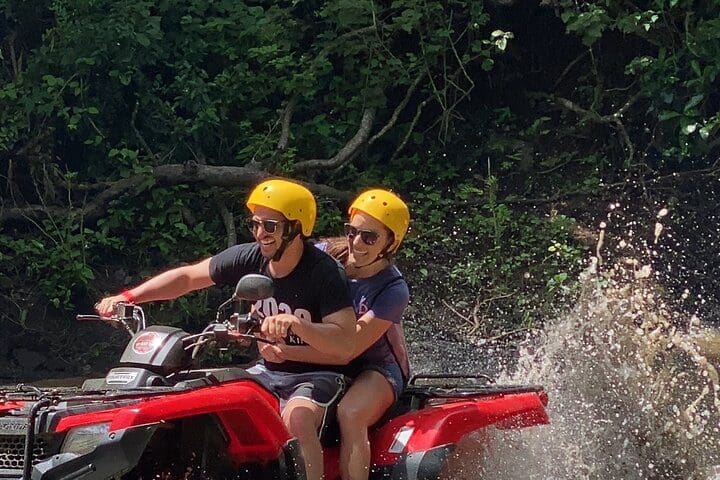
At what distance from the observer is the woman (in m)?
4.02

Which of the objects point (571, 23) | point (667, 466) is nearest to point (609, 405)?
point (667, 466)

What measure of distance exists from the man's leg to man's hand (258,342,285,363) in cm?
25

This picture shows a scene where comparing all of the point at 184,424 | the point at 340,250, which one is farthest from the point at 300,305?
the point at 184,424

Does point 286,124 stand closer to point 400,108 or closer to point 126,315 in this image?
point 400,108

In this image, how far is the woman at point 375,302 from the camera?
4016mm

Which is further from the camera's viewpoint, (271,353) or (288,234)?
(271,353)

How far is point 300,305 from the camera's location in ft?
12.9

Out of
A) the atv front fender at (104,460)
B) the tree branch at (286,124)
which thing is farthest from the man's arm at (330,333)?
the tree branch at (286,124)

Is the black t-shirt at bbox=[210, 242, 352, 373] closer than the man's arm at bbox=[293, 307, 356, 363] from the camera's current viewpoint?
No

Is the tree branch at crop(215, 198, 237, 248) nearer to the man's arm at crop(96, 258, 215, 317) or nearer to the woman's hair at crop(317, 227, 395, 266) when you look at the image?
the woman's hair at crop(317, 227, 395, 266)

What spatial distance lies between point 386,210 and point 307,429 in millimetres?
978

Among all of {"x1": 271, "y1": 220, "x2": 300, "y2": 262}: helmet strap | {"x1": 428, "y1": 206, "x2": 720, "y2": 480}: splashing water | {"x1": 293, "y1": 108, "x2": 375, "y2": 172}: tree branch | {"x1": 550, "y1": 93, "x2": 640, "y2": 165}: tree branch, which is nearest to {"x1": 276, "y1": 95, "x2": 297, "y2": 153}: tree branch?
{"x1": 293, "y1": 108, "x2": 375, "y2": 172}: tree branch

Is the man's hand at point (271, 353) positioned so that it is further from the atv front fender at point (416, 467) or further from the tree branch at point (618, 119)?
the tree branch at point (618, 119)

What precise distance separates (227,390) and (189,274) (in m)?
1.12
